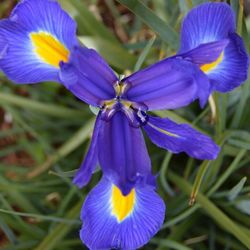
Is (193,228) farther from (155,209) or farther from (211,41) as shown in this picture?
(211,41)

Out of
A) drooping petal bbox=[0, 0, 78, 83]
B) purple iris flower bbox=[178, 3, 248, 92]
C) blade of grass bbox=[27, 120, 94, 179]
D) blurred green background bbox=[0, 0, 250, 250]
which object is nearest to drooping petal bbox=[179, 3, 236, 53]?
purple iris flower bbox=[178, 3, 248, 92]

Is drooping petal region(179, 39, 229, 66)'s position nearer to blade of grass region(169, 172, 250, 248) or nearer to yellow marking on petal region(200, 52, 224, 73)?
yellow marking on petal region(200, 52, 224, 73)

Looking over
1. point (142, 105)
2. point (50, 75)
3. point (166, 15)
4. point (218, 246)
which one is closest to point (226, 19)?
point (142, 105)

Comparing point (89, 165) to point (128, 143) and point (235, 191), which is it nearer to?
point (128, 143)

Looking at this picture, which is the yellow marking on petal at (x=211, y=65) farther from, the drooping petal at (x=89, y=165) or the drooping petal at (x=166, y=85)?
the drooping petal at (x=89, y=165)

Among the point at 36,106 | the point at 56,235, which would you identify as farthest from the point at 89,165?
the point at 36,106

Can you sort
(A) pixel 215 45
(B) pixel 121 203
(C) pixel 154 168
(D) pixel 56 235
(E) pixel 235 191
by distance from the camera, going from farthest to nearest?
(C) pixel 154 168
(D) pixel 56 235
(E) pixel 235 191
(B) pixel 121 203
(A) pixel 215 45

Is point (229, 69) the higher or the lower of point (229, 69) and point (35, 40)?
the lower
